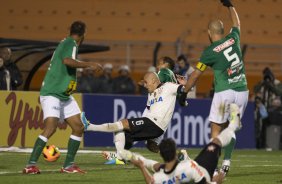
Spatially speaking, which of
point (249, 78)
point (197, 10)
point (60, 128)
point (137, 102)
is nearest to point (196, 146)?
point (137, 102)

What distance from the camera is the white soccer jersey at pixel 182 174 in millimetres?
10133

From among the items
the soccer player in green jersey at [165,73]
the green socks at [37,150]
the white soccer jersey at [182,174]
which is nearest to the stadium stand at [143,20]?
the soccer player in green jersey at [165,73]

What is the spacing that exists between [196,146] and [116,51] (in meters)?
8.48

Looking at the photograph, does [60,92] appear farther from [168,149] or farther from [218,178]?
[168,149]

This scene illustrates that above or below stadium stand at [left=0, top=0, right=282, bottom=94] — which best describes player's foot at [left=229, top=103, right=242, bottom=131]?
below

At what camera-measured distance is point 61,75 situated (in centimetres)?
1367

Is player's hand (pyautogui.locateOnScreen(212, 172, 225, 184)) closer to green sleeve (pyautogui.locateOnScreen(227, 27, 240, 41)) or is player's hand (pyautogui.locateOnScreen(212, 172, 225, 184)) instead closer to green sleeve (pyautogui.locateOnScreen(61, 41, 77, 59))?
green sleeve (pyautogui.locateOnScreen(227, 27, 240, 41))

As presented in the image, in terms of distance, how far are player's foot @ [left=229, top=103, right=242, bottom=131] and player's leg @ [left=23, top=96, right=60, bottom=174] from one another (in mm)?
2870

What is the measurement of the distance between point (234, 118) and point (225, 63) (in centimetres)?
147

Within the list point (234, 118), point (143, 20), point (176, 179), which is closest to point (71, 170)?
point (234, 118)

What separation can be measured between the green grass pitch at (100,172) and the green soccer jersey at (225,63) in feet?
4.31

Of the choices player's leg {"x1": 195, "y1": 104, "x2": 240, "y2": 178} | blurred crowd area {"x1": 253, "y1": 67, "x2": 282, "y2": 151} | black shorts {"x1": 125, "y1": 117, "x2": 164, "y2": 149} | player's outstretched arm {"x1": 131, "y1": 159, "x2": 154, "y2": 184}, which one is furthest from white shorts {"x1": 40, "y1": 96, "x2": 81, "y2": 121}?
A: blurred crowd area {"x1": 253, "y1": 67, "x2": 282, "y2": 151}

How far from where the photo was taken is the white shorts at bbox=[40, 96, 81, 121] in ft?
44.8

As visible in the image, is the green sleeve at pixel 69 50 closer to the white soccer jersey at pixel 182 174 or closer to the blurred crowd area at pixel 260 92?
the white soccer jersey at pixel 182 174
